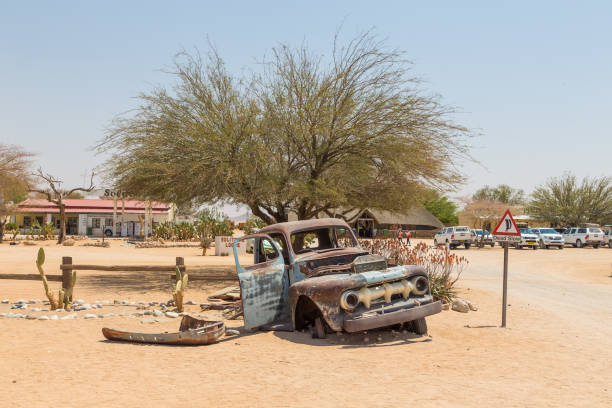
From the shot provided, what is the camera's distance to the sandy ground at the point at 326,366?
5.60m

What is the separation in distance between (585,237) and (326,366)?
46.5 m

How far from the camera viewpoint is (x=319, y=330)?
28.1ft

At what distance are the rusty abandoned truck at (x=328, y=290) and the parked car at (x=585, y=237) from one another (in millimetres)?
43256

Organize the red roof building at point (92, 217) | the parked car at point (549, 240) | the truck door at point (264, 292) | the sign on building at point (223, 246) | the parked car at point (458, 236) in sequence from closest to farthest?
1. the truck door at point (264, 292)
2. the sign on building at point (223, 246)
3. the parked car at point (458, 236)
4. the parked car at point (549, 240)
5. the red roof building at point (92, 217)

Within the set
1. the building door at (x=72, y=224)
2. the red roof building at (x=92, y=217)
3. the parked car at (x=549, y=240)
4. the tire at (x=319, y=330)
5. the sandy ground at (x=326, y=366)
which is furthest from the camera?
the building door at (x=72, y=224)

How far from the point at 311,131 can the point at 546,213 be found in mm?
56729

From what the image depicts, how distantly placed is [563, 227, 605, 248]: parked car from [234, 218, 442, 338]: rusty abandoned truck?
43.3 meters

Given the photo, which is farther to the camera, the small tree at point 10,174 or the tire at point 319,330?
the small tree at point 10,174

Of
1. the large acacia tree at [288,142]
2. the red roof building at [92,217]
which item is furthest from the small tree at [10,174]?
the large acacia tree at [288,142]

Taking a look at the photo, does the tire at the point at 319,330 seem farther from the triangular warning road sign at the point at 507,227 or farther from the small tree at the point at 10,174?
the small tree at the point at 10,174

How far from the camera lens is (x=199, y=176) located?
1452cm

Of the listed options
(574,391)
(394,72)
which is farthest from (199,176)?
(574,391)

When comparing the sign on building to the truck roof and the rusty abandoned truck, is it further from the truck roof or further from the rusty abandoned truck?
the truck roof

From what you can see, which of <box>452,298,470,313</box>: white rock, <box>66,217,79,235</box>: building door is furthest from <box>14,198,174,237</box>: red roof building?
<box>452,298,470,313</box>: white rock
